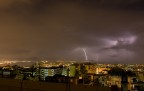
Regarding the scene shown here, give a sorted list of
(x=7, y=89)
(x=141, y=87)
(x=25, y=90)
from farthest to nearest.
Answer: (x=7, y=89) < (x=25, y=90) < (x=141, y=87)

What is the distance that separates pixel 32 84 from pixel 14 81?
5.96ft

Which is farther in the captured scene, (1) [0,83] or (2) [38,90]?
(1) [0,83]

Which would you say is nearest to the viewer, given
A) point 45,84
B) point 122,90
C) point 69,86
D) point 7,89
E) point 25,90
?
point 122,90

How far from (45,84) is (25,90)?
5.65ft

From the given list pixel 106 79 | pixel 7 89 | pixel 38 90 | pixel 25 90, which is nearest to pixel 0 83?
pixel 7 89

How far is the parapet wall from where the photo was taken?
12453mm

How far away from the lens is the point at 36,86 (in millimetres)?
14609

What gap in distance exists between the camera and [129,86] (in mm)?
11789

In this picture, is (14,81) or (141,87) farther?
(14,81)

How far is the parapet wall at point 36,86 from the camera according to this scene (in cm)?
1245

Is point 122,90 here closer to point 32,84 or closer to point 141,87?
point 141,87

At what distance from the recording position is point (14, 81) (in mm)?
16219

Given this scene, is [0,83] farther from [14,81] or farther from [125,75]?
[125,75]

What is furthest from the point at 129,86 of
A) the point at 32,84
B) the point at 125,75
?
the point at 32,84
